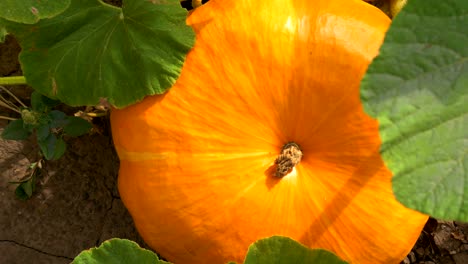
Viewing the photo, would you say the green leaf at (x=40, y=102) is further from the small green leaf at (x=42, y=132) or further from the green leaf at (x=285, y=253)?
the green leaf at (x=285, y=253)

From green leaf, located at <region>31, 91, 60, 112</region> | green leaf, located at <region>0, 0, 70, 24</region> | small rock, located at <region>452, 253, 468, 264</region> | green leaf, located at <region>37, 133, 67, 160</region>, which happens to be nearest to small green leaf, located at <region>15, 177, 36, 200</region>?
green leaf, located at <region>37, 133, 67, 160</region>

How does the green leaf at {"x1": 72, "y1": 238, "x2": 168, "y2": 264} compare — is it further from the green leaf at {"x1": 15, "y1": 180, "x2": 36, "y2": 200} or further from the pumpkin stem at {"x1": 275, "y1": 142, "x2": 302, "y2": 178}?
the green leaf at {"x1": 15, "y1": 180, "x2": 36, "y2": 200}

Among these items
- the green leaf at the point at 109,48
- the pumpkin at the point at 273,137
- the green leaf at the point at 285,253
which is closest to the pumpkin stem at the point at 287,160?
the pumpkin at the point at 273,137

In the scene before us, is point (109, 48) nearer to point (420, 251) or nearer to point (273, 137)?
point (273, 137)

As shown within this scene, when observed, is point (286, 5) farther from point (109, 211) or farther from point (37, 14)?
point (109, 211)

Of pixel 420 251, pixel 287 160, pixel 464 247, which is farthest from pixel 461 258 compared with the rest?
pixel 287 160

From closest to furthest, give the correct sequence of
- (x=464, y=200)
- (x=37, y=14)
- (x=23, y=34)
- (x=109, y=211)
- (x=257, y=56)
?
(x=464, y=200) < (x=37, y=14) < (x=257, y=56) < (x=23, y=34) < (x=109, y=211)

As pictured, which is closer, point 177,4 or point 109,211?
point 177,4

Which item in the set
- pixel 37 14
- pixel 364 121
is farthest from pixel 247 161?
pixel 37 14
